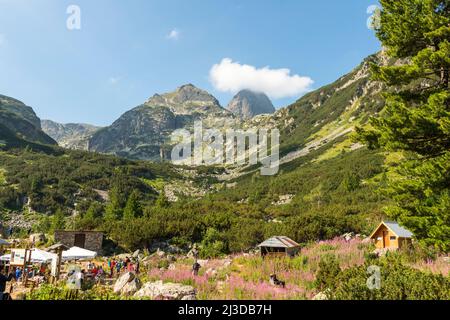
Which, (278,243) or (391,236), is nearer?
(278,243)

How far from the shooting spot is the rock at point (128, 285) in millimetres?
11698

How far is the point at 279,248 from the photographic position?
20.4m

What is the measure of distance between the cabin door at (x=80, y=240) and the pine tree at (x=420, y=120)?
1122 inches

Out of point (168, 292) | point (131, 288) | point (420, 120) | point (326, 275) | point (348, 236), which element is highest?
point (420, 120)

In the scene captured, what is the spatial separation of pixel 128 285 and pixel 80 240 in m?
23.1

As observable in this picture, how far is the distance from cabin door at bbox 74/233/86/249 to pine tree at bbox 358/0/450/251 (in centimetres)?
2850

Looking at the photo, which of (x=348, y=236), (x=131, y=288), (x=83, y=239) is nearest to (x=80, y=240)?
(x=83, y=239)

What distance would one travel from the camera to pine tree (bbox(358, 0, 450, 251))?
10203 millimetres

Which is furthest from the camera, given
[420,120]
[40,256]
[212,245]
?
[212,245]

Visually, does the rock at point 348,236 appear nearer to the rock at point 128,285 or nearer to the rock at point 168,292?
the rock at point 128,285

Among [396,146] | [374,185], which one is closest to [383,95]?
[396,146]

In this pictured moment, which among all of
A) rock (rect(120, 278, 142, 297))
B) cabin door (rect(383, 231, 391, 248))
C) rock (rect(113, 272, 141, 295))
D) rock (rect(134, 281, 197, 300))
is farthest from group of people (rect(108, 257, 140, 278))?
cabin door (rect(383, 231, 391, 248))

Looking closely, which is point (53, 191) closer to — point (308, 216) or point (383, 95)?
point (308, 216)

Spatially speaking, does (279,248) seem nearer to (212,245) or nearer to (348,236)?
(348,236)
